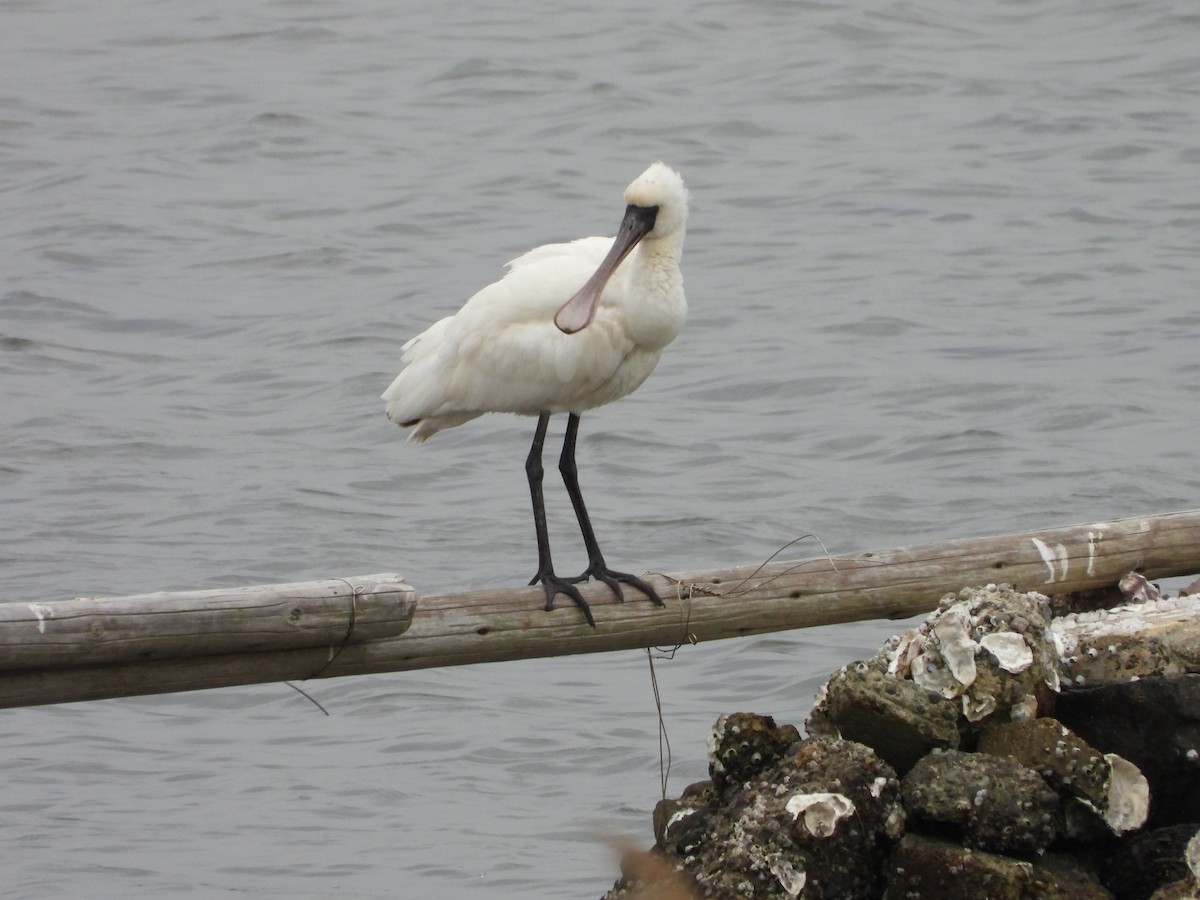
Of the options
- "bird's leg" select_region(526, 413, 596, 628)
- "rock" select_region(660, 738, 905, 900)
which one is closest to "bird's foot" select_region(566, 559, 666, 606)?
"bird's leg" select_region(526, 413, 596, 628)

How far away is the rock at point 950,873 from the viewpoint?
4.51 m

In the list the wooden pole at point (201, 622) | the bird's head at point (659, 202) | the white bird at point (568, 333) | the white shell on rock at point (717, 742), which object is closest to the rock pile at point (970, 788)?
the white shell on rock at point (717, 742)

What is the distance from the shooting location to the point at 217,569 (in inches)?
440

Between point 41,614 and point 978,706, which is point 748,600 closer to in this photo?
point 978,706

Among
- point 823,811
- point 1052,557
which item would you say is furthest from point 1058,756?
point 1052,557

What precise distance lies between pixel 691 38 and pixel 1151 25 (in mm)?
5143

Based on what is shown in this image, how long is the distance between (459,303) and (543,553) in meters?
10.1

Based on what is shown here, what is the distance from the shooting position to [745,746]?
205 inches

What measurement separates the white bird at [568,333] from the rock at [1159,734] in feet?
5.39

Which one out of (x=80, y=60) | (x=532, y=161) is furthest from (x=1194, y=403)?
(x=80, y=60)

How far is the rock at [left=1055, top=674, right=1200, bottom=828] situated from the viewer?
4.85 metres

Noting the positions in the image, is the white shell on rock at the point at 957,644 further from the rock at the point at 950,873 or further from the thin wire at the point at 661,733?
the thin wire at the point at 661,733

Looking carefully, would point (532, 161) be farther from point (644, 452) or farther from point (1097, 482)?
point (1097, 482)

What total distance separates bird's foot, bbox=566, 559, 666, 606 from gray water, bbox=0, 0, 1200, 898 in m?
1.54
